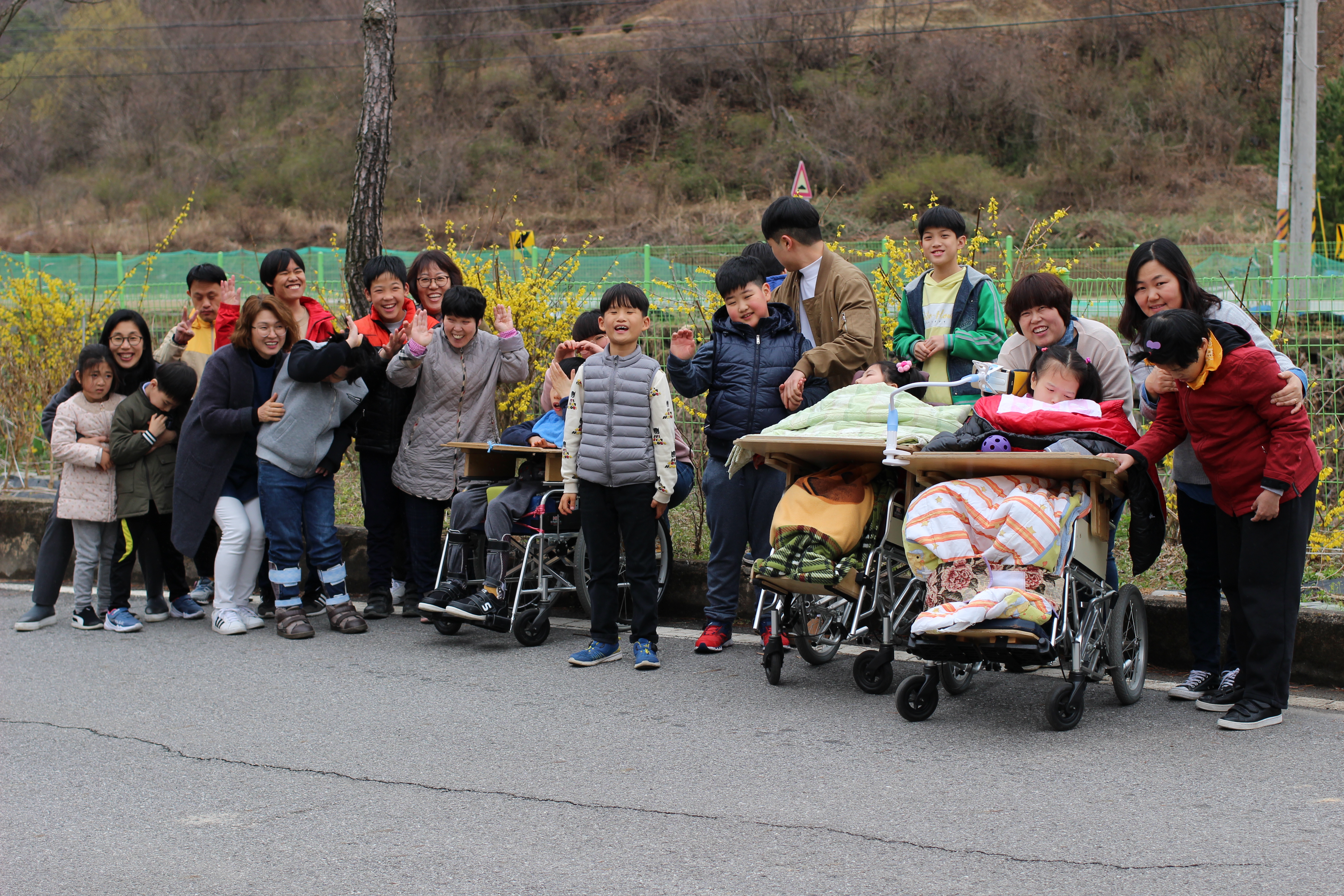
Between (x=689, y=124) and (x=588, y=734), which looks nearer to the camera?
(x=588, y=734)

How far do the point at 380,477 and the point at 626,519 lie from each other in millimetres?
2004

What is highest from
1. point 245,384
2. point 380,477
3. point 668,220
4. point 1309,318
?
point 668,220

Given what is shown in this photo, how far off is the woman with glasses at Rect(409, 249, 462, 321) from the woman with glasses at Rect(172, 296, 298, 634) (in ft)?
2.58

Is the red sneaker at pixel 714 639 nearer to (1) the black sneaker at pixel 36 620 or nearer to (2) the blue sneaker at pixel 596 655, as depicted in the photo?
(2) the blue sneaker at pixel 596 655

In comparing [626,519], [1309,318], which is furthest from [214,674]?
[1309,318]

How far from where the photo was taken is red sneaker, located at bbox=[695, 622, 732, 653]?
6258 mm

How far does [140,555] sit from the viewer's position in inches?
291

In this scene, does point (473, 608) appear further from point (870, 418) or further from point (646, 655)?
point (870, 418)

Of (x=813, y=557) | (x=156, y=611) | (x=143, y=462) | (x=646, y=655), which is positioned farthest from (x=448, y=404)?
(x=813, y=557)

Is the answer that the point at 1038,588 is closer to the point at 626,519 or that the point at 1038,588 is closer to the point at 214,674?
the point at 626,519

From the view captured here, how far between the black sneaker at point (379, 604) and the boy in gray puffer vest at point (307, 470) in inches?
8.4

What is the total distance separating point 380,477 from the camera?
24.2ft

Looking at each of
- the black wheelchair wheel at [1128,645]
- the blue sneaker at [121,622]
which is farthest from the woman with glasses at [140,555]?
the black wheelchair wheel at [1128,645]

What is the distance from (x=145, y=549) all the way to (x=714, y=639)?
364 cm
